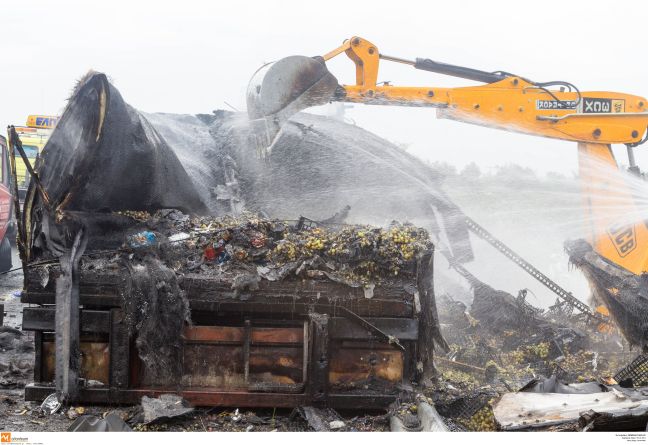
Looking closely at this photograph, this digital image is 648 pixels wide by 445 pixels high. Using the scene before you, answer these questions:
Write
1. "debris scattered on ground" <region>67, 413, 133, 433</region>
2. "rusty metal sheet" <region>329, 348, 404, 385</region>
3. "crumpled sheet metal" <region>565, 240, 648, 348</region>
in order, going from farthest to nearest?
"crumpled sheet metal" <region>565, 240, 648, 348</region>
"rusty metal sheet" <region>329, 348, 404, 385</region>
"debris scattered on ground" <region>67, 413, 133, 433</region>

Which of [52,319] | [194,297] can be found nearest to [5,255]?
[52,319]

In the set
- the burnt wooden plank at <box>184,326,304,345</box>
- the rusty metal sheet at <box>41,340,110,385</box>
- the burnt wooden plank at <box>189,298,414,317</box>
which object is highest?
the burnt wooden plank at <box>189,298,414,317</box>

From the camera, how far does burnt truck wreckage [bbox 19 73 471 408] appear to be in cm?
329

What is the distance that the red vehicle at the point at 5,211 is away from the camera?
7883 millimetres

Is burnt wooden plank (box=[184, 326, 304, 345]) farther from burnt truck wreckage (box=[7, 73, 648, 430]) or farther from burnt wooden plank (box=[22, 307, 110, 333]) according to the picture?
burnt wooden plank (box=[22, 307, 110, 333])

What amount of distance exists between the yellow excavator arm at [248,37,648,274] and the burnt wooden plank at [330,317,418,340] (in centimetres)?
194

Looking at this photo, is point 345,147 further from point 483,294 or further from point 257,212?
point 483,294

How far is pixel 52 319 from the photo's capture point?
3.30 meters

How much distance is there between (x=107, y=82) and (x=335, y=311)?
5.79ft

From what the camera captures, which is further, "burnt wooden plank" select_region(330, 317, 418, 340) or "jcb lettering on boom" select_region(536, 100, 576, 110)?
"jcb lettering on boom" select_region(536, 100, 576, 110)

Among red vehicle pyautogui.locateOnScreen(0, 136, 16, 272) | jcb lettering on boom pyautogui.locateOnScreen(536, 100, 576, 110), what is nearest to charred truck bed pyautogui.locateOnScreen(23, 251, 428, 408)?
jcb lettering on boom pyautogui.locateOnScreen(536, 100, 576, 110)

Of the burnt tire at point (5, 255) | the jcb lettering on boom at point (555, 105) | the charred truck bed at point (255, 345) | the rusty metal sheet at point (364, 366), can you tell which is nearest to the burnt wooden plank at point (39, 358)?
the charred truck bed at point (255, 345)

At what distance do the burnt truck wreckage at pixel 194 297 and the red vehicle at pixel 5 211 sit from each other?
4926 millimetres

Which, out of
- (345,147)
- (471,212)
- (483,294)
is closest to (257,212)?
(345,147)
